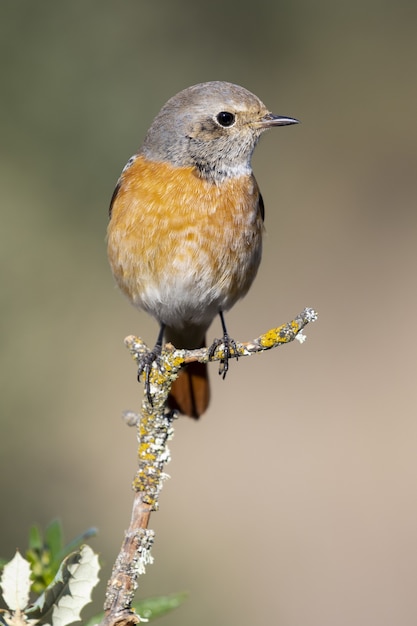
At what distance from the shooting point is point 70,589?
62.4 inches

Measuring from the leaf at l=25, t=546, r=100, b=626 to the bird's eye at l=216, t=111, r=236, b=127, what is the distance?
235 centimetres

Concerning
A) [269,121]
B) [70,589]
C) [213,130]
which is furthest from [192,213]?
[70,589]

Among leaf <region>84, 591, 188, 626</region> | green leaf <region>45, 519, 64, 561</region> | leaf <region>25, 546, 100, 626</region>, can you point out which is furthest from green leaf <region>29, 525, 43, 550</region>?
leaf <region>25, 546, 100, 626</region>

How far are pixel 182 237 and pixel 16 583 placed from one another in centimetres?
195

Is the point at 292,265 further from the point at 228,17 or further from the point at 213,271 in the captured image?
the point at 213,271

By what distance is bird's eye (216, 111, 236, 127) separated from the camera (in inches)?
138

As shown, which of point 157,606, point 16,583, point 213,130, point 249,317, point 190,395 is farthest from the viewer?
point 249,317

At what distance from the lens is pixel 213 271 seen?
3.39 meters

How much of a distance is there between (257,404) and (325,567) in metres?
1.68

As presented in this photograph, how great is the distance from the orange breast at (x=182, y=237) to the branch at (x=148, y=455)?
82cm

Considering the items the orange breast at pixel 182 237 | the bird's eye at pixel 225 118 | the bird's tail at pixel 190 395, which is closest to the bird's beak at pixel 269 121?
the bird's eye at pixel 225 118

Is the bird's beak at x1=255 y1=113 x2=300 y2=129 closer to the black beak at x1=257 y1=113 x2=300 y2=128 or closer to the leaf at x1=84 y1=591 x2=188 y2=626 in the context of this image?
the black beak at x1=257 y1=113 x2=300 y2=128

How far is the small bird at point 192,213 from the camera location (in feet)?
10.9

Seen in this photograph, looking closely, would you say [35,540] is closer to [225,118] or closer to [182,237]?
[182,237]
